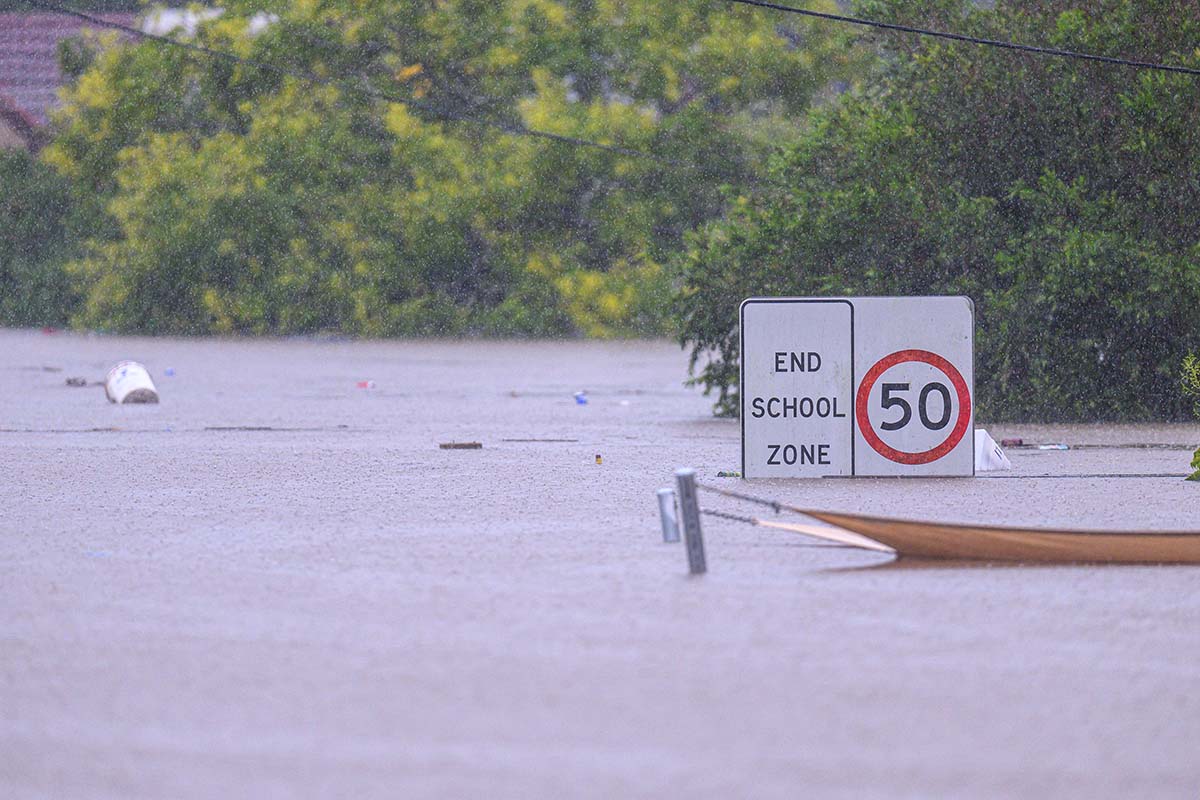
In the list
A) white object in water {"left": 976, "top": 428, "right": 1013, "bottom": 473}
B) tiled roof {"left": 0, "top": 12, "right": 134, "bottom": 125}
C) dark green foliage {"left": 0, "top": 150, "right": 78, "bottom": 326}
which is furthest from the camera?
tiled roof {"left": 0, "top": 12, "right": 134, "bottom": 125}

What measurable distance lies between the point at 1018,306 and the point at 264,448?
876 centimetres

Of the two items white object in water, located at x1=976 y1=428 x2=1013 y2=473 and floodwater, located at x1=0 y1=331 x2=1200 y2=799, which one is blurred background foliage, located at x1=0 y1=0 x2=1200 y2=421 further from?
floodwater, located at x1=0 y1=331 x2=1200 y2=799

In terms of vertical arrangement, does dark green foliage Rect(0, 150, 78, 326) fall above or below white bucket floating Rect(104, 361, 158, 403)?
above

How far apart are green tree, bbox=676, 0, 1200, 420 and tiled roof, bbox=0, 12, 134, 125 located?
5673 cm

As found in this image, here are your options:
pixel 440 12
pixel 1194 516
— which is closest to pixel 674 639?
pixel 1194 516

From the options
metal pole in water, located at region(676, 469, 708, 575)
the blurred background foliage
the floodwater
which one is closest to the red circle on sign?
the floodwater

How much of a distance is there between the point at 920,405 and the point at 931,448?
12.3 inches

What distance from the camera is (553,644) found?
24.5 ft

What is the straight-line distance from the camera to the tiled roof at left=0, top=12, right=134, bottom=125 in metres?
76.3

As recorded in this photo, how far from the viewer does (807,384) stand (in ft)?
47.4

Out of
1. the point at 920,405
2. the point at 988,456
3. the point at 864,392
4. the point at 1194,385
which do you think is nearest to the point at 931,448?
the point at 920,405

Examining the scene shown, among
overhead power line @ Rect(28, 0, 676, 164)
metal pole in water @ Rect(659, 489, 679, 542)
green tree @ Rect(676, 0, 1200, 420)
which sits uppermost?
overhead power line @ Rect(28, 0, 676, 164)

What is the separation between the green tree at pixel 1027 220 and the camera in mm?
22562

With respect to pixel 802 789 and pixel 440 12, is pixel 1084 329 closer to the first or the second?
pixel 802 789
